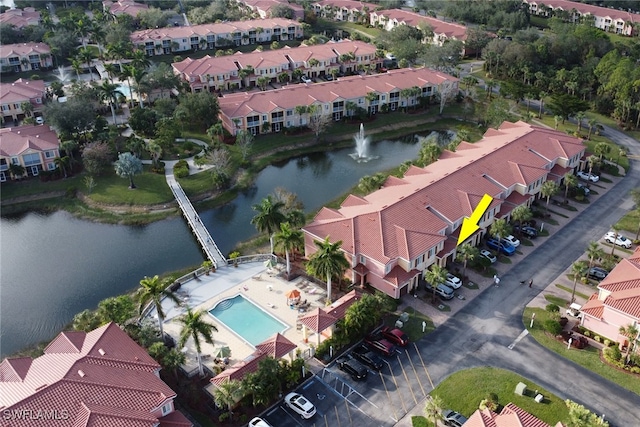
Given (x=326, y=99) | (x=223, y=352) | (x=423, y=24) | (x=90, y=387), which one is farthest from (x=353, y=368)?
(x=423, y=24)

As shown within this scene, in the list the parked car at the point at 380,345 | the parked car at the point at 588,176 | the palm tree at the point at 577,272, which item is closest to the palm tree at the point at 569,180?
the parked car at the point at 588,176

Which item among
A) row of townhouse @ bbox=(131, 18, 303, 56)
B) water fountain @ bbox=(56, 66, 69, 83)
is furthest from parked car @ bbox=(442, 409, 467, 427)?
row of townhouse @ bbox=(131, 18, 303, 56)

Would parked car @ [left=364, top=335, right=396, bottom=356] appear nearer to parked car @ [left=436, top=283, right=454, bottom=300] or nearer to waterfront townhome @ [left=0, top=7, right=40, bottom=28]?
parked car @ [left=436, top=283, right=454, bottom=300]

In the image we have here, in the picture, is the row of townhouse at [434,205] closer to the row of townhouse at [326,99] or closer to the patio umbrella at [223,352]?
the patio umbrella at [223,352]

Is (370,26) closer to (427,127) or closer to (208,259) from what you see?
(427,127)

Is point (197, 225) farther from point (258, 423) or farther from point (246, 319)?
point (258, 423)
